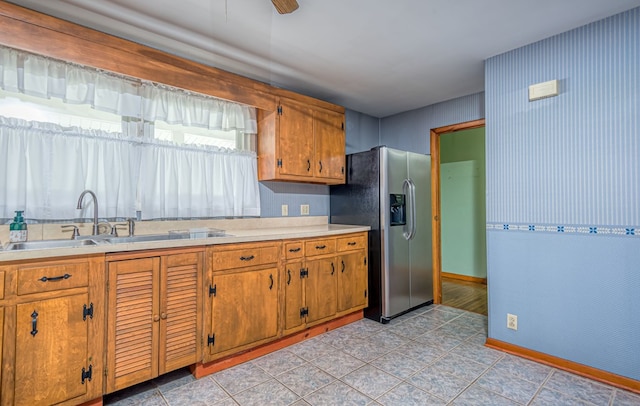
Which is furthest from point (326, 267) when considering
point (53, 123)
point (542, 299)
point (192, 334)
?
point (53, 123)

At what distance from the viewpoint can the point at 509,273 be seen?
2.51 meters

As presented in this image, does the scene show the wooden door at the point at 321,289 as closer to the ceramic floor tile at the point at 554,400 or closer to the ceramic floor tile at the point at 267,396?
the ceramic floor tile at the point at 267,396

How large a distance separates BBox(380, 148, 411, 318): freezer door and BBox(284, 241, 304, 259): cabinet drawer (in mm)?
952

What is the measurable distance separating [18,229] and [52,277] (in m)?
0.54

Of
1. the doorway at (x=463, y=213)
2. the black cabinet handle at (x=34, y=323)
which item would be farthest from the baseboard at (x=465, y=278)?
the black cabinet handle at (x=34, y=323)

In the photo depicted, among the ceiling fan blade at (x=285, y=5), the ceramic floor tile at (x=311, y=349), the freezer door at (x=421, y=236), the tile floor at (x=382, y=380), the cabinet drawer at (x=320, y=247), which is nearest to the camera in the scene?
the ceiling fan blade at (x=285, y=5)

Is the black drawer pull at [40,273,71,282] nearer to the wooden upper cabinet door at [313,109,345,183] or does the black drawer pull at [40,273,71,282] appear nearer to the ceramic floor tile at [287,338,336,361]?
the ceramic floor tile at [287,338,336,361]

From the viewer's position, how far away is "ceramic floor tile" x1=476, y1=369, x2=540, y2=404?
1.90m

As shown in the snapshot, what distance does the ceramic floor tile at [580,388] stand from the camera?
188 cm

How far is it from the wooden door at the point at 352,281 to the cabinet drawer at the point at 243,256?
784mm

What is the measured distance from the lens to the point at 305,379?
2088 millimetres

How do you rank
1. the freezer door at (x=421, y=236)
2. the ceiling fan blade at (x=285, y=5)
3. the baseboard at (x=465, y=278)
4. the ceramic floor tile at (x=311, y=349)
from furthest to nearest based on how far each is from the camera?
1. the baseboard at (x=465, y=278)
2. the freezer door at (x=421, y=236)
3. the ceramic floor tile at (x=311, y=349)
4. the ceiling fan blade at (x=285, y=5)

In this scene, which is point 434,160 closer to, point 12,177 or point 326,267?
point 326,267

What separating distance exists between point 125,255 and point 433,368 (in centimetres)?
217
